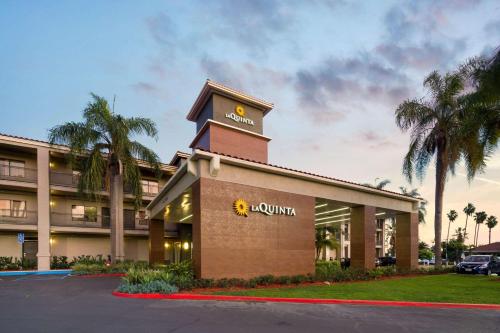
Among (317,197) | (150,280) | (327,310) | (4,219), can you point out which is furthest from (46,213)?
(327,310)

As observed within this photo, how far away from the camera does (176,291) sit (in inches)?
519

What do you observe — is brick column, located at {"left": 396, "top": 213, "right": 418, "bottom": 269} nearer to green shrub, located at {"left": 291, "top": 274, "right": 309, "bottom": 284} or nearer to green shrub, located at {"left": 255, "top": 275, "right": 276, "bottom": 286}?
green shrub, located at {"left": 291, "top": 274, "right": 309, "bottom": 284}

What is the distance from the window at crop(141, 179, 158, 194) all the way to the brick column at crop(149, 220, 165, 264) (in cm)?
875

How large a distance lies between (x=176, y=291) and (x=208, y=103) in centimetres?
1648

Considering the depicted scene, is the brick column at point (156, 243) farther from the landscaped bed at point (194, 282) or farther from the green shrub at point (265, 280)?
the green shrub at point (265, 280)

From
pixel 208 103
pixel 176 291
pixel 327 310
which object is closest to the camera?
pixel 327 310

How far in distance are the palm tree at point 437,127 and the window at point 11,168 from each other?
31060 mm

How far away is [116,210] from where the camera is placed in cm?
2895

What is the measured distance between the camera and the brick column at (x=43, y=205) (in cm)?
2949

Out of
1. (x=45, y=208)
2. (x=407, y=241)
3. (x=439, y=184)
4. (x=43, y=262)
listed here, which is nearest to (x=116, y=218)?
(x=45, y=208)

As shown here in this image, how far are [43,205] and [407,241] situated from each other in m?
28.1

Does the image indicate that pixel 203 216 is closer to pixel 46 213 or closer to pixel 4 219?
pixel 46 213

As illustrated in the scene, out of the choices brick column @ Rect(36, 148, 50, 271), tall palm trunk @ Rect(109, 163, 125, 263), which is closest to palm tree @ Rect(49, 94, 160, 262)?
tall palm trunk @ Rect(109, 163, 125, 263)

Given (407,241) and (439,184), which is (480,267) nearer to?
(407,241)
